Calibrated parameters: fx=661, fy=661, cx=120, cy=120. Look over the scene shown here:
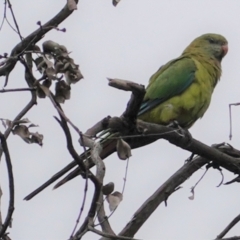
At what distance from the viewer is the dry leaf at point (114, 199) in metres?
2.88

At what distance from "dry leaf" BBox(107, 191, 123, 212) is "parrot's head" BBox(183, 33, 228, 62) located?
3.44 m

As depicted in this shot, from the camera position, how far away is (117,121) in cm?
348

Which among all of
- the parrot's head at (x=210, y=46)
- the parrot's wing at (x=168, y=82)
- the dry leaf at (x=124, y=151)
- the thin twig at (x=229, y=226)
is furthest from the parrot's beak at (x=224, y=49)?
the dry leaf at (x=124, y=151)

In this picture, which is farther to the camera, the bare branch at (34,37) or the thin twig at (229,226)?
the thin twig at (229,226)

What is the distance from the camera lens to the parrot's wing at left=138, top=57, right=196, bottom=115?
17.5 ft

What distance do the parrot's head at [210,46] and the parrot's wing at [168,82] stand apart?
55 centimetres

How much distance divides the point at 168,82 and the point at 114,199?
8.76 ft

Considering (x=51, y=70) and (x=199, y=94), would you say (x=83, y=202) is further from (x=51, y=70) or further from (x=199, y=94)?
(x=199, y=94)

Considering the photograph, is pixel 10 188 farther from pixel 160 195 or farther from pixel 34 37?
pixel 160 195

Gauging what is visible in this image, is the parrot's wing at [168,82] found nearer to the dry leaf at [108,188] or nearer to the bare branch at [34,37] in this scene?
the bare branch at [34,37]

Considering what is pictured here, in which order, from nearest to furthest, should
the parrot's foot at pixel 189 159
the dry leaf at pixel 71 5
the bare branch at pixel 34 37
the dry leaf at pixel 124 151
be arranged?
1. the dry leaf at pixel 124 151
2. the dry leaf at pixel 71 5
3. the bare branch at pixel 34 37
4. the parrot's foot at pixel 189 159

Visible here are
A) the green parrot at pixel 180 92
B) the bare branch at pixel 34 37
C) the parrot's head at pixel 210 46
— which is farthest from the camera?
the parrot's head at pixel 210 46

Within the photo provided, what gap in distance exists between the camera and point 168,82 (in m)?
5.44

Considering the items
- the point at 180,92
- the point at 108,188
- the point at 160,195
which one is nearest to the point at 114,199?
the point at 108,188
